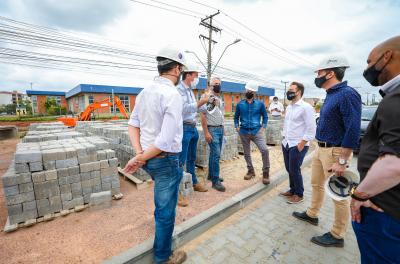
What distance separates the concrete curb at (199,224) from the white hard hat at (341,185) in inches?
65.1

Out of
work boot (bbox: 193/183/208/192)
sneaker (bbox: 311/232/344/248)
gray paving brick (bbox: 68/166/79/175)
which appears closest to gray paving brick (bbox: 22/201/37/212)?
gray paving brick (bbox: 68/166/79/175)

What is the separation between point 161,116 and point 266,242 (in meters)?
2.17

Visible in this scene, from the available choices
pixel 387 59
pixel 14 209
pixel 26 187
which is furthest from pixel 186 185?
pixel 387 59

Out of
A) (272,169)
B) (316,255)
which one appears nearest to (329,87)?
(316,255)

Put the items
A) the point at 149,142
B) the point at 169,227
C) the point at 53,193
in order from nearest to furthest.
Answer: the point at 149,142, the point at 169,227, the point at 53,193

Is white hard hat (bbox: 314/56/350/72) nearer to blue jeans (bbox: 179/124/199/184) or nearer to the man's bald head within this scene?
the man's bald head

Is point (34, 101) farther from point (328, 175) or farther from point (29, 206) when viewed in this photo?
point (328, 175)

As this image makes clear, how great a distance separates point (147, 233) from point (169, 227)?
77 centimetres

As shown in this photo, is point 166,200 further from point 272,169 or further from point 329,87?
point 272,169

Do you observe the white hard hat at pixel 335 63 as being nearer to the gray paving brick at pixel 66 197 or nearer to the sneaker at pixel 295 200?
the sneaker at pixel 295 200

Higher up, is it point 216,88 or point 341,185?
point 216,88

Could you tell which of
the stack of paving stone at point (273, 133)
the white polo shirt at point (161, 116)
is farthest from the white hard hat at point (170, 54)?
the stack of paving stone at point (273, 133)

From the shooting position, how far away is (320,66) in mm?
2529

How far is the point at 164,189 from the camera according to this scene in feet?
6.56
